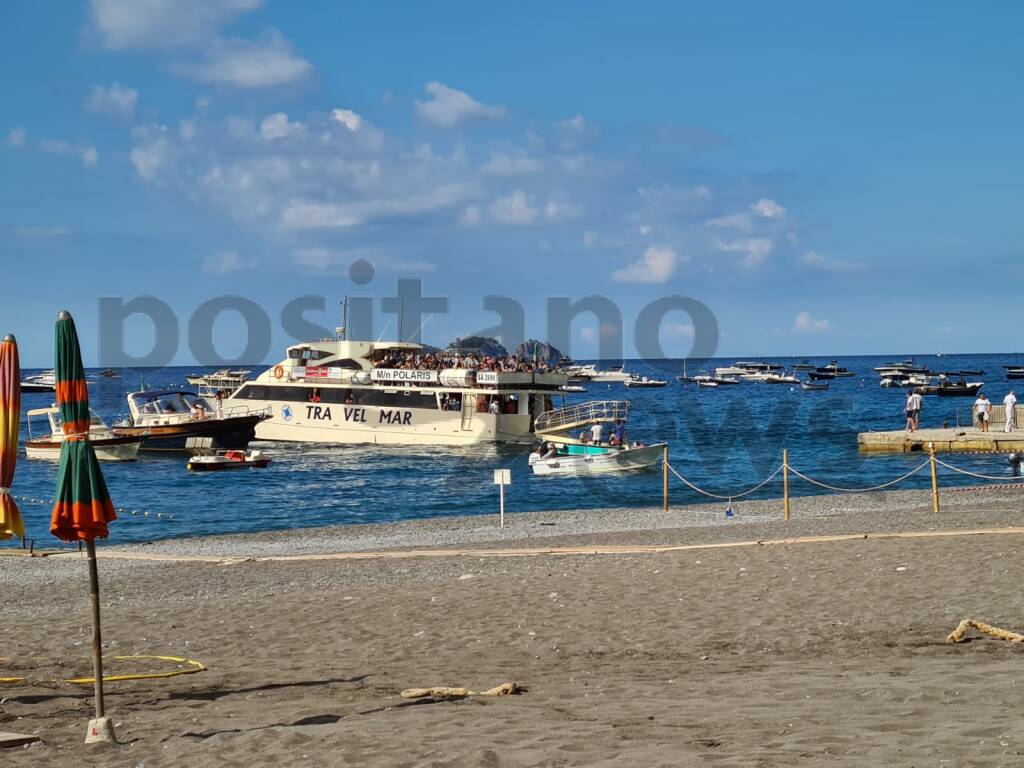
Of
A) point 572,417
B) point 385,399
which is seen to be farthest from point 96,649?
point 385,399

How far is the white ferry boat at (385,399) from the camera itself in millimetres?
53344

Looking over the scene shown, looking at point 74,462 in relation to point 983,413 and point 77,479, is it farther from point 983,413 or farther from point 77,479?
point 983,413

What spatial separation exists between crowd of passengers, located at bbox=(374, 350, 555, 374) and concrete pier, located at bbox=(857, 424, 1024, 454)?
1662 cm

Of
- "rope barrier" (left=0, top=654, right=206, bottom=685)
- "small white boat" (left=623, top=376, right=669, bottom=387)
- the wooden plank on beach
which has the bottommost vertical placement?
"rope barrier" (left=0, top=654, right=206, bottom=685)

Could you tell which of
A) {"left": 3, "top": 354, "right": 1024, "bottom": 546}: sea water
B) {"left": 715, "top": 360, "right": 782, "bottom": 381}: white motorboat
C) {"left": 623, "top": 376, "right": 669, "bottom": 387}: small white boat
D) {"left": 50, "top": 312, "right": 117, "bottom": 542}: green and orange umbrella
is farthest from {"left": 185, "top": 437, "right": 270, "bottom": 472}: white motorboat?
{"left": 715, "top": 360, "right": 782, "bottom": 381}: white motorboat

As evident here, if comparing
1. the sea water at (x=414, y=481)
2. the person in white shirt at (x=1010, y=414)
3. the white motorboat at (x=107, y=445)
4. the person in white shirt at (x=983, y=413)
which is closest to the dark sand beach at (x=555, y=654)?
the sea water at (x=414, y=481)

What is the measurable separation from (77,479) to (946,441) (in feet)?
140

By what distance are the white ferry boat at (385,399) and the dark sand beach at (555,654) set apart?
33.1 m

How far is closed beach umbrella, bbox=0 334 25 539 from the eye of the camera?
27.4 ft

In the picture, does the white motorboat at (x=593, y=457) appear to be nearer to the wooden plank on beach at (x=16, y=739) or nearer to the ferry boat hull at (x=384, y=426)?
the ferry boat hull at (x=384, y=426)

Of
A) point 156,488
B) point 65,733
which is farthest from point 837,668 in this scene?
point 156,488

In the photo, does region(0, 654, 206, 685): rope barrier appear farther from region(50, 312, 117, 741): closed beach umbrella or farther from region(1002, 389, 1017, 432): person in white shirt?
region(1002, 389, 1017, 432): person in white shirt

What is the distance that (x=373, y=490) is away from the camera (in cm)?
3969

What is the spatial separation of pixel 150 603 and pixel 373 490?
24.4 metres
